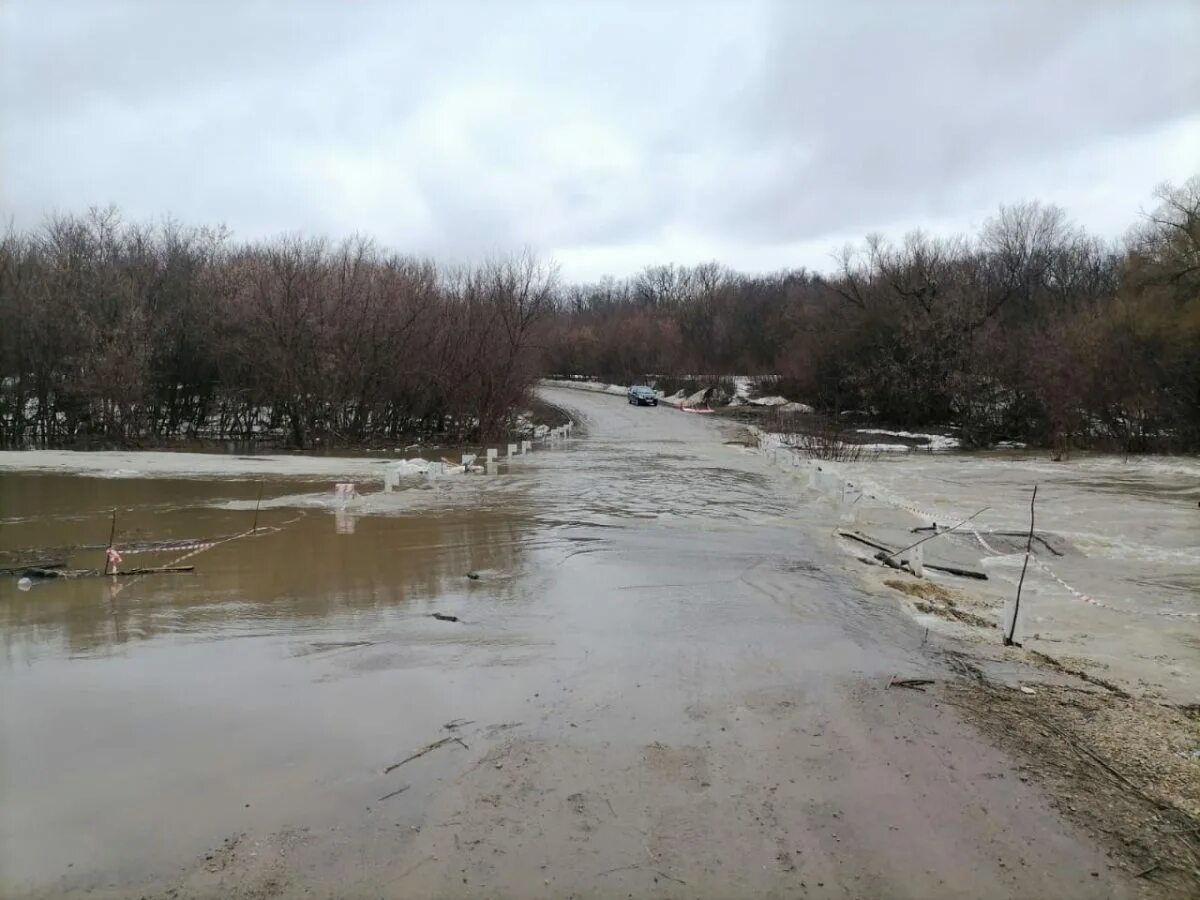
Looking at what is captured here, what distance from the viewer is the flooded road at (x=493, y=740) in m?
3.78

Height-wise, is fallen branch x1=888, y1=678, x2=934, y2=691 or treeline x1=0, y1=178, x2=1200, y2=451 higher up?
treeline x1=0, y1=178, x2=1200, y2=451

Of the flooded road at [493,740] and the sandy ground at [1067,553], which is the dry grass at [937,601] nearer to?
the sandy ground at [1067,553]

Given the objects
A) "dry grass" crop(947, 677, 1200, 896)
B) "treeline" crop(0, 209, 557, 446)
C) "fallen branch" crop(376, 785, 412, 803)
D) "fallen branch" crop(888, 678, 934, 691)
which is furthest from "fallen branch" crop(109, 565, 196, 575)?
"treeline" crop(0, 209, 557, 446)

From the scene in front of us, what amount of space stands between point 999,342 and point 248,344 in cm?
3463

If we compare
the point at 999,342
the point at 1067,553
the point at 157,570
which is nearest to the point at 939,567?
the point at 1067,553

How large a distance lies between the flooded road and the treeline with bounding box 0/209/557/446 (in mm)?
19998

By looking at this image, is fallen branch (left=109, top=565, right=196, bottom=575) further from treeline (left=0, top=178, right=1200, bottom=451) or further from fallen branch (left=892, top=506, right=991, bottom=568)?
treeline (left=0, top=178, right=1200, bottom=451)

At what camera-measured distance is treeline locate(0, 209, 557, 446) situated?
93.7ft

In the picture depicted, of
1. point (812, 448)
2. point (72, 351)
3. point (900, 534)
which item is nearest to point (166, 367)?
point (72, 351)

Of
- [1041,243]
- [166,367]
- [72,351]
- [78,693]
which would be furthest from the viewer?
[1041,243]

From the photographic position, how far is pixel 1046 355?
34688mm

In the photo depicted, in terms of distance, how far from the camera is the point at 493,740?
16.9 ft

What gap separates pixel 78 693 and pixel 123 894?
294 centimetres

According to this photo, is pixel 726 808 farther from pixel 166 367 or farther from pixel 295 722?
pixel 166 367
